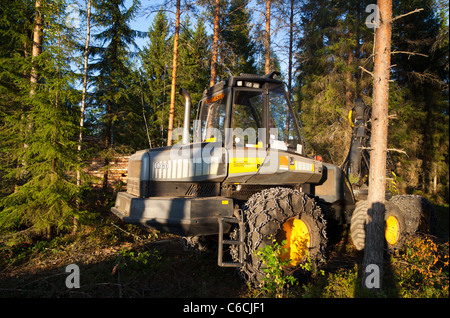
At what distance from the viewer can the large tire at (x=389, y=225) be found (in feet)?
18.5

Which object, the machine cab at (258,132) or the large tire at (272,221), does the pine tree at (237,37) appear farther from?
the large tire at (272,221)

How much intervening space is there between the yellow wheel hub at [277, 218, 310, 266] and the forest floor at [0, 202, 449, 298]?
398 millimetres

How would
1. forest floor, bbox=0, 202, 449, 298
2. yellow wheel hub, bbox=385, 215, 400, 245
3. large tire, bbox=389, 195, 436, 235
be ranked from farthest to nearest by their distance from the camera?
large tire, bbox=389, 195, 436, 235 < yellow wheel hub, bbox=385, 215, 400, 245 < forest floor, bbox=0, 202, 449, 298

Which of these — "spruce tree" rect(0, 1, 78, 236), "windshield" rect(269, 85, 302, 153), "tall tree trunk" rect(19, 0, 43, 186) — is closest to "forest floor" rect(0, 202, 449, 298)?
"spruce tree" rect(0, 1, 78, 236)

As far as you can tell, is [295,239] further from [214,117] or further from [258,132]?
[214,117]

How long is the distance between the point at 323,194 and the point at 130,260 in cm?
390

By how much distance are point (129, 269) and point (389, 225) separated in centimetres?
495

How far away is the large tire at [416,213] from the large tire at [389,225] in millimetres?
475

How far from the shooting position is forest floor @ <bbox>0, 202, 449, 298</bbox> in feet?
14.2

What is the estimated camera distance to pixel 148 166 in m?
4.96

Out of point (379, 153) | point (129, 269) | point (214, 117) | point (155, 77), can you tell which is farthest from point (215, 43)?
point (155, 77)

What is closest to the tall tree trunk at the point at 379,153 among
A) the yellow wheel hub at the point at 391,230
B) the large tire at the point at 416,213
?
the yellow wheel hub at the point at 391,230

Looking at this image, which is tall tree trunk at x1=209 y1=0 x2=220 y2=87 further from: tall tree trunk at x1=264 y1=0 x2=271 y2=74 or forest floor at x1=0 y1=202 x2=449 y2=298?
forest floor at x1=0 y1=202 x2=449 y2=298
